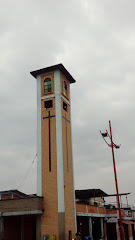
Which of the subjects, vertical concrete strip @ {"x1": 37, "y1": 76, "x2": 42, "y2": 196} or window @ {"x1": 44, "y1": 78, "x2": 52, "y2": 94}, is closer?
vertical concrete strip @ {"x1": 37, "y1": 76, "x2": 42, "y2": 196}

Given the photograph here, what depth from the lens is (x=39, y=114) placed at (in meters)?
37.1

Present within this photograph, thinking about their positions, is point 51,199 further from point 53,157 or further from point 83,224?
point 83,224

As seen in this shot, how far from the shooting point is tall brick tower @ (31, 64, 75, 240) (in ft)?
104

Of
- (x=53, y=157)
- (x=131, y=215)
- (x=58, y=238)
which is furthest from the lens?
(x=131, y=215)

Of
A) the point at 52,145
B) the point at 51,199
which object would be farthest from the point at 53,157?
the point at 51,199

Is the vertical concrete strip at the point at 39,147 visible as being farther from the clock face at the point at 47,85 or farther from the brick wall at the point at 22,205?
the brick wall at the point at 22,205

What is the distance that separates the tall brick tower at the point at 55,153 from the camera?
104ft

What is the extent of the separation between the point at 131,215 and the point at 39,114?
26217 mm

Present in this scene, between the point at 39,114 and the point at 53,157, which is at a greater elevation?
the point at 39,114

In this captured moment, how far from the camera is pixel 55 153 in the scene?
34.3m

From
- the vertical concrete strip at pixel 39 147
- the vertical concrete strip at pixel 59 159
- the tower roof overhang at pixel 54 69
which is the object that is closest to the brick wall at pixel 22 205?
the vertical concrete strip at pixel 39 147

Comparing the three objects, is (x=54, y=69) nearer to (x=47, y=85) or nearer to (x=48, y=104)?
(x=47, y=85)

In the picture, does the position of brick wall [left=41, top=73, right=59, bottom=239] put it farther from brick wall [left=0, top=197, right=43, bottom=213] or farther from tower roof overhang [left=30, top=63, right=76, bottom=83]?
tower roof overhang [left=30, top=63, right=76, bottom=83]

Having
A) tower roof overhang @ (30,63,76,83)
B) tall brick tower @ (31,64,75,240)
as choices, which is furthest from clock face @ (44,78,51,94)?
tower roof overhang @ (30,63,76,83)
